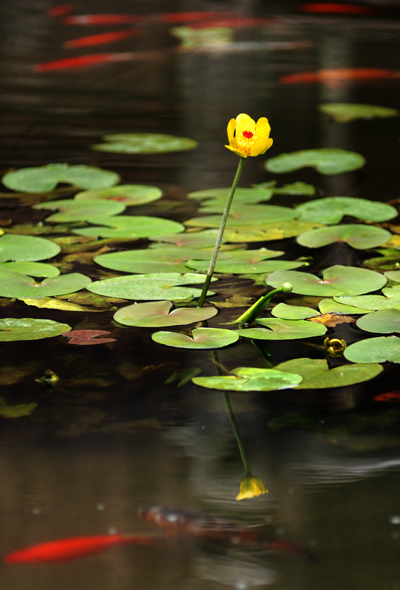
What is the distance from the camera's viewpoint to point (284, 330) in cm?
85

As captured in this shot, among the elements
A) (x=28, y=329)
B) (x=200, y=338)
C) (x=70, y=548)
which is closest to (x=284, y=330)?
(x=200, y=338)

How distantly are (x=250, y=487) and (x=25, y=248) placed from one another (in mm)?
685

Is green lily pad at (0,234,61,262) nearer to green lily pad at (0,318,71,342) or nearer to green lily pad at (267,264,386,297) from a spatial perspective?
green lily pad at (0,318,71,342)

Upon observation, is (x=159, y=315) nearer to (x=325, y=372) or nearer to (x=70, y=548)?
(x=325, y=372)

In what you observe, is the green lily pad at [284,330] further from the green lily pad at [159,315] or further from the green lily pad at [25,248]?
the green lily pad at [25,248]

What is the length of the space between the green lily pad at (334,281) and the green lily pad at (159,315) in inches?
5.8

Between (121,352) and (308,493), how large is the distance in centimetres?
32

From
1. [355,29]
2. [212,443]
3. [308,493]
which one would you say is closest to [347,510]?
[308,493]

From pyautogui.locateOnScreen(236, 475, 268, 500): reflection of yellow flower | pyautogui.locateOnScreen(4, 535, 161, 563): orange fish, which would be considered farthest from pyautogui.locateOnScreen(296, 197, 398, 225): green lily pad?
pyautogui.locateOnScreen(4, 535, 161, 563): orange fish

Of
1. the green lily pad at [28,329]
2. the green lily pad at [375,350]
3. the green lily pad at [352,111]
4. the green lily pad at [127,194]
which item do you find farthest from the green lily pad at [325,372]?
the green lily pad at [352,111]

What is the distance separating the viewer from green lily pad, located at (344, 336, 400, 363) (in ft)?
2.56

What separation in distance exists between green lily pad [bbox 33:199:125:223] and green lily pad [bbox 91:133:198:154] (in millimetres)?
509

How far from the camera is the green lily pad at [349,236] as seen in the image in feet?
3.90

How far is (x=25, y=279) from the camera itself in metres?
1.01
